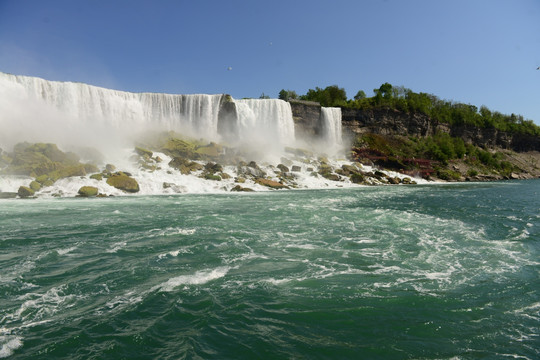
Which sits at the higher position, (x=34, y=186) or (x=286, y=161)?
(x=286, y=161)

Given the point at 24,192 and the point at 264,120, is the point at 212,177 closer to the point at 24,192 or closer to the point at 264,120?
the point at 24,192

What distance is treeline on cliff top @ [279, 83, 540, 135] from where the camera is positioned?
6619 centimetres

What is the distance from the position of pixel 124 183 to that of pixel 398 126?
58.0 metres

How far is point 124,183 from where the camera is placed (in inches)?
989

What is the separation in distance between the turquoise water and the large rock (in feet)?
46.1

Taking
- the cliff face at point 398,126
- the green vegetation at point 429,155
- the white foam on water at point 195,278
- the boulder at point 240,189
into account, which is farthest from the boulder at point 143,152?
the green vegetation at point 429,155

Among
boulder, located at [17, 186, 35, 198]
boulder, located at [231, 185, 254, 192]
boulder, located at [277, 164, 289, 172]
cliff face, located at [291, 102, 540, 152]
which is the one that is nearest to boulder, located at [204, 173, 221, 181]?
boulder, located at [231, 185, 254, 192]

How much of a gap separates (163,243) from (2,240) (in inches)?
186

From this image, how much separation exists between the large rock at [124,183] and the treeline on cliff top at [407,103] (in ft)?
155

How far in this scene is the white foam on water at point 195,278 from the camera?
562 centimetres

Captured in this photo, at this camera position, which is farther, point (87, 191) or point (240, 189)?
point (240, 189)

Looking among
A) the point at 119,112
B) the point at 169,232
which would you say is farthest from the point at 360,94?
the point at 169,232

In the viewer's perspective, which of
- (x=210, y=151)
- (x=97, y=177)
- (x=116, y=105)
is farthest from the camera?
(x=116, y=105)

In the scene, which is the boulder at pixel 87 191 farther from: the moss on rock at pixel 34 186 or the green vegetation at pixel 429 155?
the green vegetation at pixel 429 155
